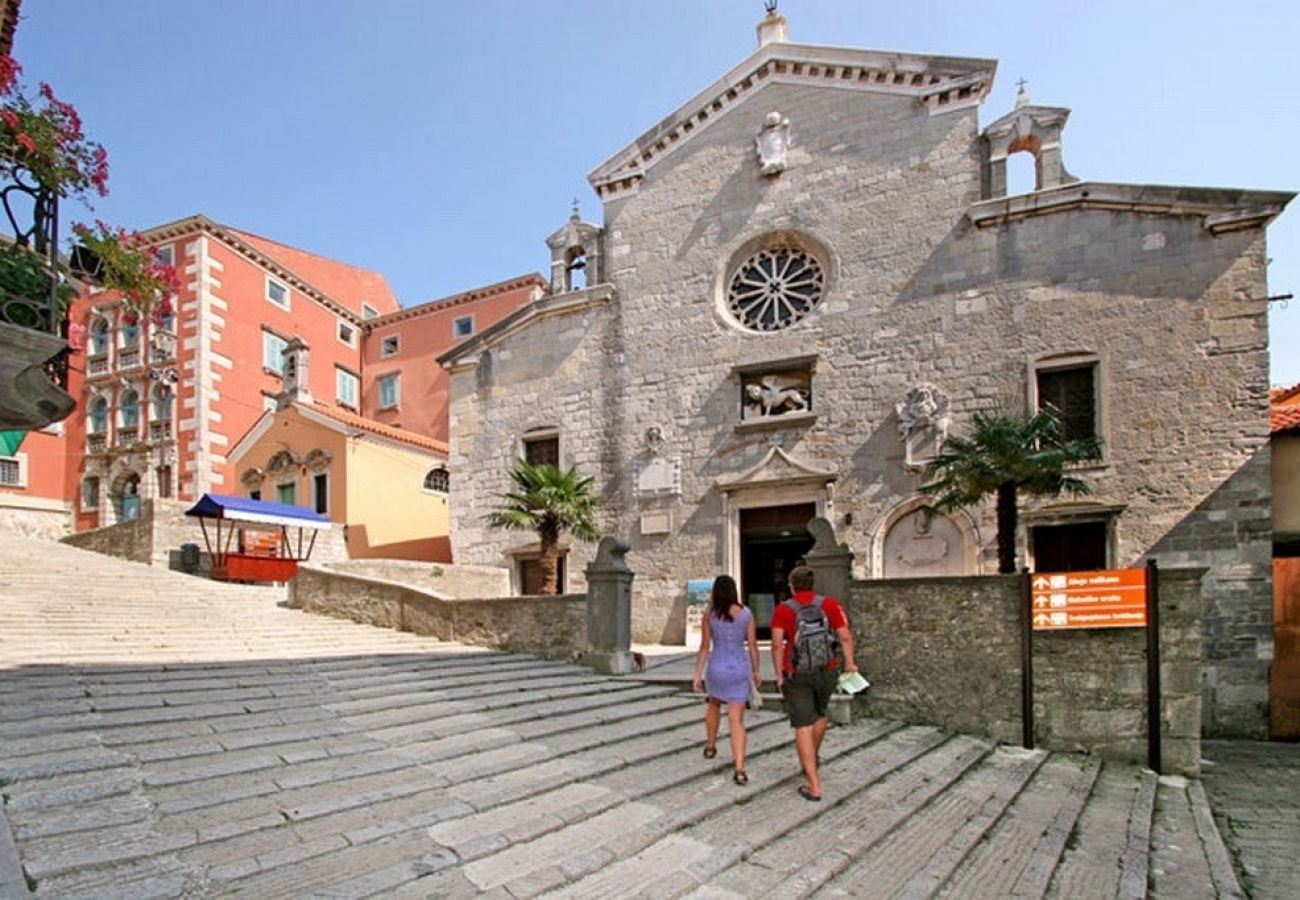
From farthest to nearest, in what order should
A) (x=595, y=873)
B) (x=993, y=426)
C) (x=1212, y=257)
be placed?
(x=1212, y=257), (x=993, y=426), (x=595, y=873)

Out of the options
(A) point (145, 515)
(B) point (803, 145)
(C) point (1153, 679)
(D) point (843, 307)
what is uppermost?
(B) point (803, 145)

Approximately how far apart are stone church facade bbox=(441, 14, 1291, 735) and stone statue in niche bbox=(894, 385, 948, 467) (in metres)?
0.04

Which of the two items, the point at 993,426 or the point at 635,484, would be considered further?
the point at 635,484

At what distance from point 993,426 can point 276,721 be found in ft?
31.0

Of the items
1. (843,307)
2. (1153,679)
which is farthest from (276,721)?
(843,307)

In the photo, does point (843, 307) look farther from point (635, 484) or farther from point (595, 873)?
point (595, 873)

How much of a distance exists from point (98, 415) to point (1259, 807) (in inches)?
1239

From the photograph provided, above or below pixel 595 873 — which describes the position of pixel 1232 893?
below

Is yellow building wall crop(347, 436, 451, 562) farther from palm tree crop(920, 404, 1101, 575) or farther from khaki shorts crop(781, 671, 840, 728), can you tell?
khaki shorts crop(781, 671, 840, 728)

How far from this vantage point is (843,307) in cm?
1515

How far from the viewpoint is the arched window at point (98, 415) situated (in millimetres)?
25641

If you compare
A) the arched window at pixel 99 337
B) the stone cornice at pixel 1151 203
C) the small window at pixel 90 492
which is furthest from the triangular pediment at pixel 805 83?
the small window at pixel 90 492

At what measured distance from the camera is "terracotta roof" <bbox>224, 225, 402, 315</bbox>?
95.7 ft

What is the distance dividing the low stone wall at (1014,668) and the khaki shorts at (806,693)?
3760mm
